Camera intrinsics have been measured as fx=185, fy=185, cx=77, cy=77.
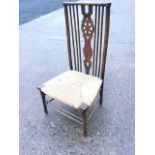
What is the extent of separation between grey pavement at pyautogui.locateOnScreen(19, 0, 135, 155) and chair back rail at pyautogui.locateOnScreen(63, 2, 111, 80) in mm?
420

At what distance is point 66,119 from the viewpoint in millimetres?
1713

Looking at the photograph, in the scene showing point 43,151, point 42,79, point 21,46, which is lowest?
point 43,151

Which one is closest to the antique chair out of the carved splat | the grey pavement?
the carved splat

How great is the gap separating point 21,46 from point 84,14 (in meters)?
2.13

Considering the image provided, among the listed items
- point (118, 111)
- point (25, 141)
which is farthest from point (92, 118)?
point (25, 141)

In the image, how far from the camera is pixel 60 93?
1458 mm

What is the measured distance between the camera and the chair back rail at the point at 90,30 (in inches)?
55.9

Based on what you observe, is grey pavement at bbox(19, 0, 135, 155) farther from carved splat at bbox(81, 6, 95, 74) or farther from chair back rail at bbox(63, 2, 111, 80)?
carved splat at bbox(81, 6, 95, 74)

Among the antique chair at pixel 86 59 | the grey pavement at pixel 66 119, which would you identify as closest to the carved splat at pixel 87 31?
the antique chair at pixel 86 59

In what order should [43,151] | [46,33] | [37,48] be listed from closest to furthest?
[43,151], [37,48], [46,33]

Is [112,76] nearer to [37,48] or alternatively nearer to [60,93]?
[60,93]

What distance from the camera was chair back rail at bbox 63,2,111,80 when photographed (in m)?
1.42

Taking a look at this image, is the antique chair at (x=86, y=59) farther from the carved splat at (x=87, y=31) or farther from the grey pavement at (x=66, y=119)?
the grey pavement at (x=66, y=119)

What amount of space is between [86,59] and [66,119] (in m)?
0.58
